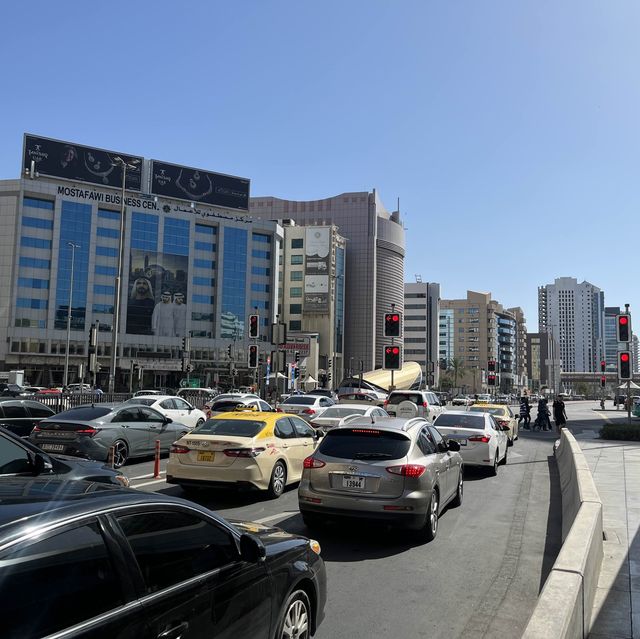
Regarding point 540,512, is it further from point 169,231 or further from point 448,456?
point 169,231

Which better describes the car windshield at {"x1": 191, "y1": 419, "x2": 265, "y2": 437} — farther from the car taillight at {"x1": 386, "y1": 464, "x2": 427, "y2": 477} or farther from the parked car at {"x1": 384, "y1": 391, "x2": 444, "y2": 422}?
the parked car at {"x1": 384, "y1": 391, "x2": 444, "y2": 422}

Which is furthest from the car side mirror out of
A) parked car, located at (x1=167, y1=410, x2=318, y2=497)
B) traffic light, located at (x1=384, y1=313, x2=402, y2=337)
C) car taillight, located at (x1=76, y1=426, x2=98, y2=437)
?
traffic light, located at (x1=384, y1=313, x2=402, y2=337)

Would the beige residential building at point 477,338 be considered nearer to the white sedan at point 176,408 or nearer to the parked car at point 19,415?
the white sedan at point 176,408

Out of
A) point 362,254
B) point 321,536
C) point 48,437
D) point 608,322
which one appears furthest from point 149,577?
point 608,322

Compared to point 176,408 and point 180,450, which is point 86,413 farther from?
point 176,408

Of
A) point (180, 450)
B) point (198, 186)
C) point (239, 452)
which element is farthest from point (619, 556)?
point (198, 186)

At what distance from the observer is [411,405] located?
82.0ft

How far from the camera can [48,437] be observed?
12.5 meters

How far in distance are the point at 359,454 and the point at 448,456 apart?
199cm

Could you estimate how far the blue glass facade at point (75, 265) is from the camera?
81.4m

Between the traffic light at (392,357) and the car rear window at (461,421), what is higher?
the traffic light at (392,357)

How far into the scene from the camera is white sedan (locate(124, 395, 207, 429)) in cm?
1877

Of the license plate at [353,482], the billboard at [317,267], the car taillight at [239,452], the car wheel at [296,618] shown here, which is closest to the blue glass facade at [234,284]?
the billboard at [317,267]

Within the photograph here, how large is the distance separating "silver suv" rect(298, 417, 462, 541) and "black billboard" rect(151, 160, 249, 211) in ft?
295
